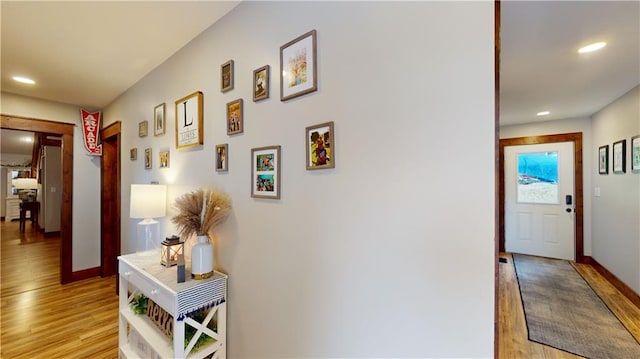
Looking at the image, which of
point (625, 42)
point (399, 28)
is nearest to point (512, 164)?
point (625, 42)

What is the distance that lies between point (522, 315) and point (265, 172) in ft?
9.32

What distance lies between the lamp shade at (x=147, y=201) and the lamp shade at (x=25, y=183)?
10322 mm

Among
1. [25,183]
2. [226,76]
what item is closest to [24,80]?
[226,76]

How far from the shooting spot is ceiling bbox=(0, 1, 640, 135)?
1.61 m

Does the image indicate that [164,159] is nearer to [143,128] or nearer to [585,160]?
[143,128]

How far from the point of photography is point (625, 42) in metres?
1.96

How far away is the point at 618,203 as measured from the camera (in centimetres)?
318

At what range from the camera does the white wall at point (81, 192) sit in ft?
11.1

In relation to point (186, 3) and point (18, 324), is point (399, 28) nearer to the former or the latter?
point (186, 3)

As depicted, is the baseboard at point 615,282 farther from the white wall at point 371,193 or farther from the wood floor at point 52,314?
the wood floor at point 52,314

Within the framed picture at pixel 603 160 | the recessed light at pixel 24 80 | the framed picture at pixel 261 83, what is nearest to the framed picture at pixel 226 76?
the framed picture at pixel 261 83

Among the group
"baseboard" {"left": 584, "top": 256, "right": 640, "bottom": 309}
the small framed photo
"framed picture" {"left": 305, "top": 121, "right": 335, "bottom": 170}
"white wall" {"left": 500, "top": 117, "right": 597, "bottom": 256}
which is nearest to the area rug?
"baseboard" {"left": 584, "top": 256, "right": 640, "bottom": 309}

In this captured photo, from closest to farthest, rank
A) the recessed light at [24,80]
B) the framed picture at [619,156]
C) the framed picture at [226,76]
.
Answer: the framed picture at [226,76]
the recessed light at [24,80]
the framed picture at [619,156]

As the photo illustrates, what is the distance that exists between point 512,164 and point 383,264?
4781mm
